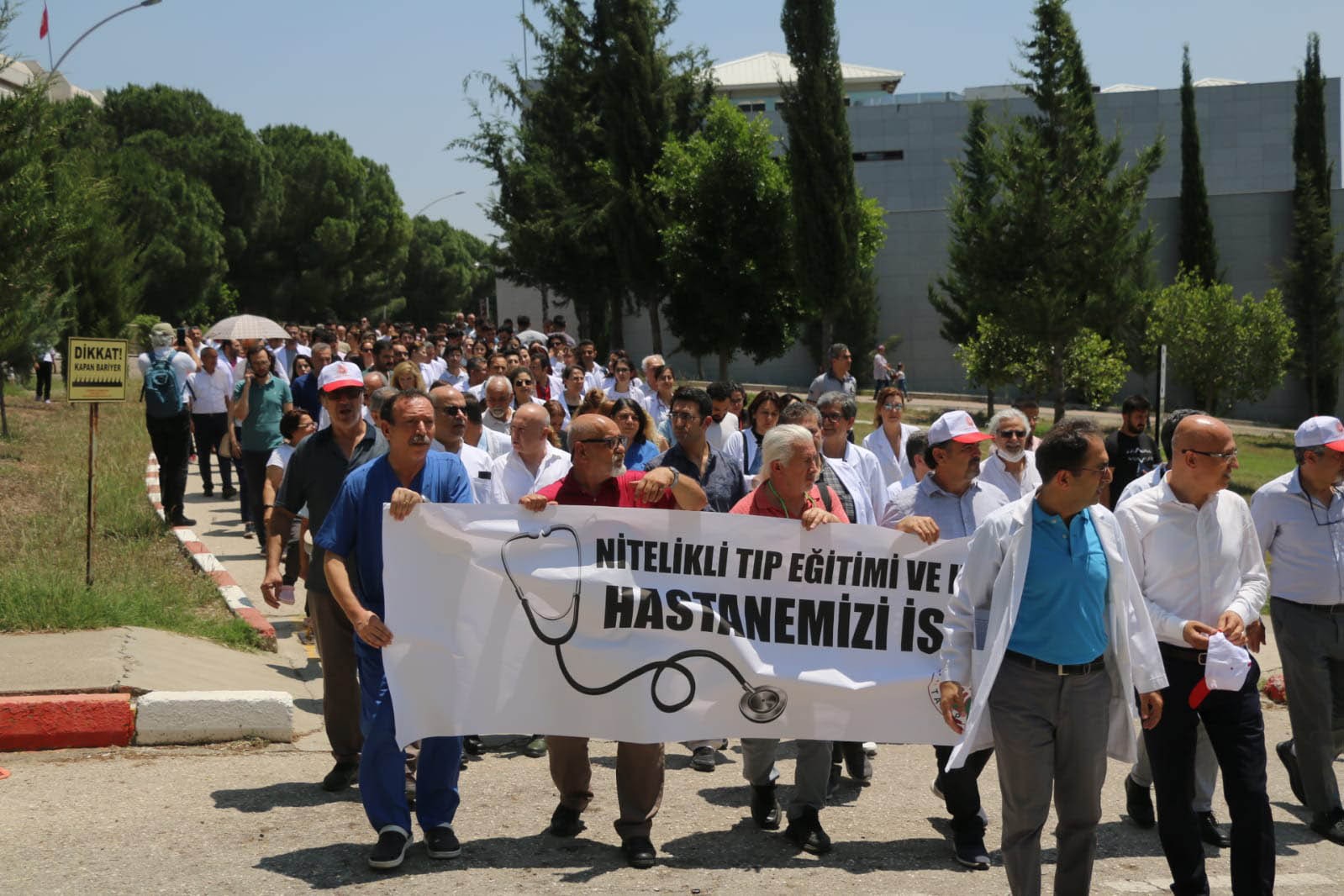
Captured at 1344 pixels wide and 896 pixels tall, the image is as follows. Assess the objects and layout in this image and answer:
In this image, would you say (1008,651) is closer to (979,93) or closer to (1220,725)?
(1220,725)

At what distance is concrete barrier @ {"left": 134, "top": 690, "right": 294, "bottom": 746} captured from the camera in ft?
25.2

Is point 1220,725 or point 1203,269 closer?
point 1220,725

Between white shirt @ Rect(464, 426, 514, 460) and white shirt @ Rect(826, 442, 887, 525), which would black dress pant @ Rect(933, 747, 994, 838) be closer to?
white shirt @ Rect(826, 442, 887, 525)

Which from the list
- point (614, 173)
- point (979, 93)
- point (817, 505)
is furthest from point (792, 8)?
point (979, 93)

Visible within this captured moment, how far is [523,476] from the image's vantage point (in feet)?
26.6

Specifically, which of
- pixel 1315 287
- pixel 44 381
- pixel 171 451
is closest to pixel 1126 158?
pixel 1315 287

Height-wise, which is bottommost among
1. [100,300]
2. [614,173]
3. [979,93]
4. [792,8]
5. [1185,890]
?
[1185,890]

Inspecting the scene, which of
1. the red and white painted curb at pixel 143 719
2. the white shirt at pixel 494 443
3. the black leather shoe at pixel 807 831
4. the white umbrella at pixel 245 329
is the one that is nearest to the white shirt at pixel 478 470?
the white shirt at pixel 494 443

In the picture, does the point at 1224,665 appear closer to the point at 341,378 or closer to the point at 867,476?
the point at 867,476

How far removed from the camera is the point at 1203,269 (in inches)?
1745

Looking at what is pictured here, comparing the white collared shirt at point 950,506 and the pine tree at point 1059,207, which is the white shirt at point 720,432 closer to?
the white collared shirt at point 950,506

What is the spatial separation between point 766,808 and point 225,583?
269 inches

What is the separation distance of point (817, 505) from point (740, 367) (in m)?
43.9

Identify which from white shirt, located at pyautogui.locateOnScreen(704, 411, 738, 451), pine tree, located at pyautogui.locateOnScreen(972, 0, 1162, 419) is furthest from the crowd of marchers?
pine tree, located at pyautogui.locateOnScreen(972, 0, 1162, 419)
